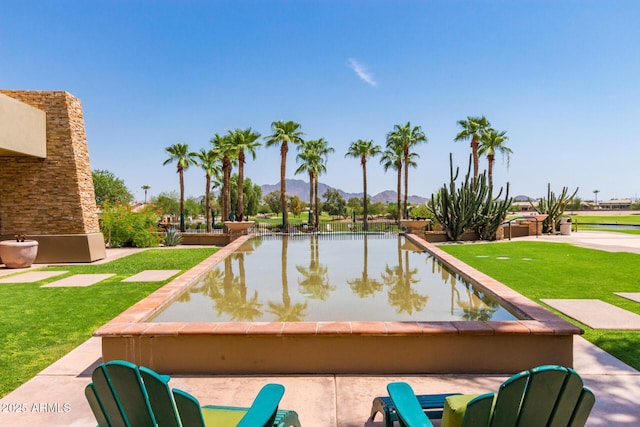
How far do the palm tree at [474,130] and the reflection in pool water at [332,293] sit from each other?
76.0 ft

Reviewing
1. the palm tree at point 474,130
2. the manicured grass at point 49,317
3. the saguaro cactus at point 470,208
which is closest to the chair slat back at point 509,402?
the manicured grass at point 49,317

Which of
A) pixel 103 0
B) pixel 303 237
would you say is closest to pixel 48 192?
pixel 103 0

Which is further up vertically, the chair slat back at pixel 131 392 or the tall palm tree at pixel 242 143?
the tall palm tree at pixel 242 143

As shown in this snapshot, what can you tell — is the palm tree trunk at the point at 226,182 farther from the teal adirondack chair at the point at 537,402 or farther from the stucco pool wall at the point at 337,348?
the teal adirondack chair at the point at 537,402

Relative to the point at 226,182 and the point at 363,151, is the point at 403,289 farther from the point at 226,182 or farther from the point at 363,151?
the point at 363,151

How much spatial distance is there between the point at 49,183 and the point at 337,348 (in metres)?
13.4

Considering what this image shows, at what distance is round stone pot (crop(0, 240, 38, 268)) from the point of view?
1173 centimetres

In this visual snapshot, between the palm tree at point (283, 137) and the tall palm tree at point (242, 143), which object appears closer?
the palm tree at point (283, 137)

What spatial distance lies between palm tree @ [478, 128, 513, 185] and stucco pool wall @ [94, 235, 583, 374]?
99.0ft

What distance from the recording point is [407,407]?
235cm

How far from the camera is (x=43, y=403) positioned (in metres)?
3.42

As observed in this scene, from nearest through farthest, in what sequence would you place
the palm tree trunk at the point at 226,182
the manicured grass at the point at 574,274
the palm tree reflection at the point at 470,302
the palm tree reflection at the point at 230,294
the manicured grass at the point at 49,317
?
the manicured grass at the point at 49,317 < the manicured grass at the point at 574,274 < the palm tree reflection at the point at 470,302 < the palm tree reflection at the point at 230,294 < the palm tree trunk at the point at 226,182

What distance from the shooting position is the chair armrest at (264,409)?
2.14 meters

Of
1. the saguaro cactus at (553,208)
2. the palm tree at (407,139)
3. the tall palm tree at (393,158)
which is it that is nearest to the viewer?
the saguaro cactus at (553,208)
